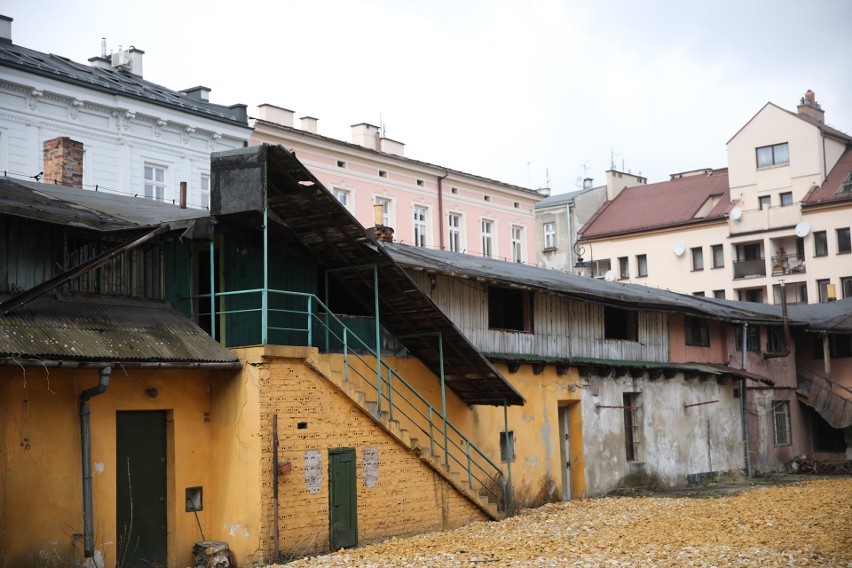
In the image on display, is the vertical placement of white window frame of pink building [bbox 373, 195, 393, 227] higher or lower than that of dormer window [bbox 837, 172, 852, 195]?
lower

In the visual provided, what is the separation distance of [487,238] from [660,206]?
14550 millimetres

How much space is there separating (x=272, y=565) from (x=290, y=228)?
17.8 feet

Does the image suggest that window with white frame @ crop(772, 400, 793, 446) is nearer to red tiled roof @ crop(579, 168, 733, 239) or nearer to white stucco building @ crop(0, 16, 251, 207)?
white stucco building @ crop(0, 16, 251, 207)

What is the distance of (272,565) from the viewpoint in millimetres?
14125

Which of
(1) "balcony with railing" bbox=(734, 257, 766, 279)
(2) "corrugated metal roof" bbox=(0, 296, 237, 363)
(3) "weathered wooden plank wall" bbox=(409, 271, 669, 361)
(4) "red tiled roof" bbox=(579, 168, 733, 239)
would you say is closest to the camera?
(2) "corrugated metal roof" bbox=(0, 296, 237, 363)

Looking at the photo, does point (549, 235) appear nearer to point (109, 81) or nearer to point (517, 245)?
point (517, 245)

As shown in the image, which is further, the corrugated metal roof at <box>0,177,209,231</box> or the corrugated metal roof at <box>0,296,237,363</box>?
the corrugated metal roof at <box>0,177,209,231</box>

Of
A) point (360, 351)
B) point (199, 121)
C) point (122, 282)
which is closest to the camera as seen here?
point (122, 282)

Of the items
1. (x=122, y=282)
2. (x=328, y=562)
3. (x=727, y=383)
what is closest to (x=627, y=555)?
(x=328, y=562)

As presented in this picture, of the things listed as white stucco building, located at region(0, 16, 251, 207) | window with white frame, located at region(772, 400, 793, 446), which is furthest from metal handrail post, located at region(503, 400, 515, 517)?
white stucco building, located at region(0, 16, 251, 207)

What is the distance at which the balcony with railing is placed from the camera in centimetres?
5278

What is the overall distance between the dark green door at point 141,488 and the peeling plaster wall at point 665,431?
39.2 ft

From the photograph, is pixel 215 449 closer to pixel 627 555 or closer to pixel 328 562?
pixel 328 562

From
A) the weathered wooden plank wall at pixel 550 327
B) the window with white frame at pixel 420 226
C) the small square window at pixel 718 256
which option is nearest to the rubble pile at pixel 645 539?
the weathered wooden plank wall at pixel 550 327
